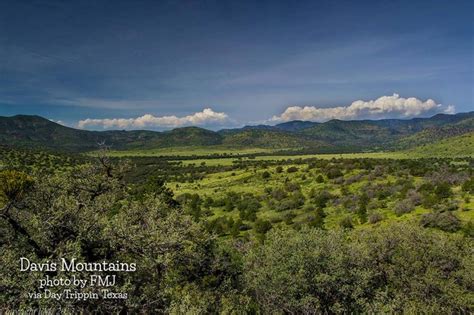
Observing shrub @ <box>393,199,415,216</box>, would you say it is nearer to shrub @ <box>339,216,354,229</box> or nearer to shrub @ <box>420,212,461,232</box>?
shrub @ <box>420,212,461,232</box>

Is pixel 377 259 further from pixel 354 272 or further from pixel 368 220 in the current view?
pixel 368 220

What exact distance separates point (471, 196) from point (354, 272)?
65924mm

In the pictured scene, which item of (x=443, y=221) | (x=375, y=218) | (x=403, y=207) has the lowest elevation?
(x=375, y=218)

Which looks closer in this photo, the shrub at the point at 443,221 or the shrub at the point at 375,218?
the shrub at the point at 443,221

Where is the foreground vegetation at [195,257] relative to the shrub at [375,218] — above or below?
above

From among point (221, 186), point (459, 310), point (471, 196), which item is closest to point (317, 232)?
point (459, 310)

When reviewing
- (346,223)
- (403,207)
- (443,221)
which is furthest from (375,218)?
(443,221)

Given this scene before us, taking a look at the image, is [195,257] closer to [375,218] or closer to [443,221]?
[443,221]

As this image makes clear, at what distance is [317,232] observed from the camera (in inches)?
1481

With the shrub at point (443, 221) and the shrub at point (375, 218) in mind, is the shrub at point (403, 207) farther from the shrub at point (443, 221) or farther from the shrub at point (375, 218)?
the shrub at point (443, 221)

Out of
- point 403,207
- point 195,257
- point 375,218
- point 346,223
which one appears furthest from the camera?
point 346,223

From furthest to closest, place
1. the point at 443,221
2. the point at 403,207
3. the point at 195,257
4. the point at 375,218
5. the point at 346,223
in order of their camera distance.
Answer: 1. the point at 346,223
2. the point at 403,207
3. the point at 375,218
4. the point at 443,221
5. the point at 195,257

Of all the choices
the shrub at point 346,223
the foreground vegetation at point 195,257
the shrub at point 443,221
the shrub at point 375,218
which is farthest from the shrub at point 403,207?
the foreground vegetation at point 195,257

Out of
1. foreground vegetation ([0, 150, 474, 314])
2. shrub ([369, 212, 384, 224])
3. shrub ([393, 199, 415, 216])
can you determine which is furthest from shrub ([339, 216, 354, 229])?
foreground vegetation ([0, 150, 474, 314])
